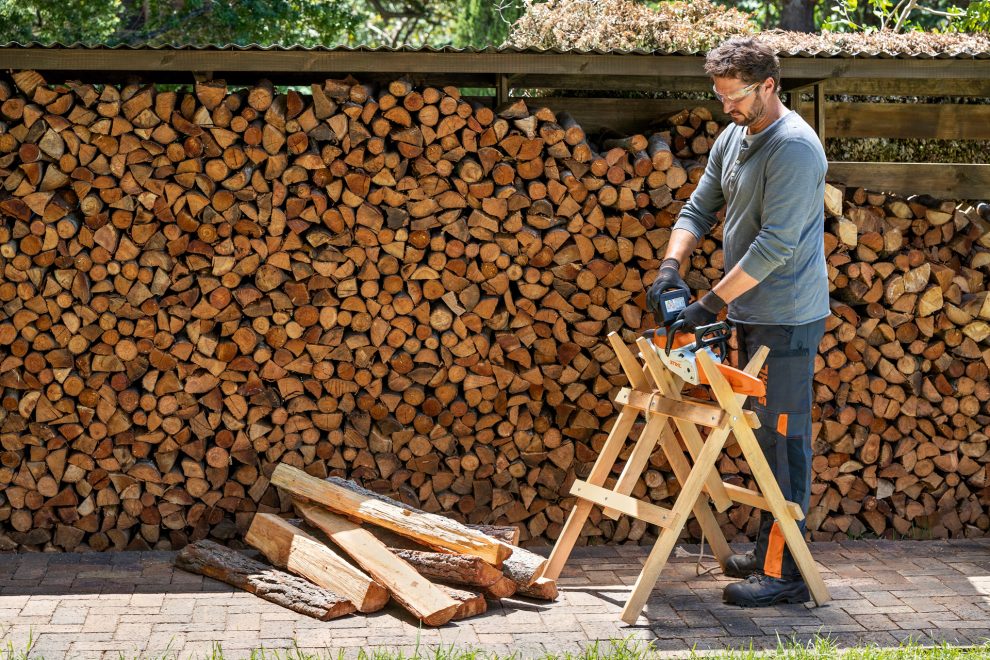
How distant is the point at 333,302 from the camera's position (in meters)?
4.81

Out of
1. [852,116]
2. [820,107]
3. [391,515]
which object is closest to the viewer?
[391,515]

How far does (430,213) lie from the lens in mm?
4820

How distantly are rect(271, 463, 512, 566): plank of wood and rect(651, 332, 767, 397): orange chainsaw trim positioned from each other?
40.4 inches

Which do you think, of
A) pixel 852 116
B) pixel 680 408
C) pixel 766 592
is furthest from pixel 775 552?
pixel 852 116

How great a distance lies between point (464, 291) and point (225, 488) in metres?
1.45

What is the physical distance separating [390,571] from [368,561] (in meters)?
0.11

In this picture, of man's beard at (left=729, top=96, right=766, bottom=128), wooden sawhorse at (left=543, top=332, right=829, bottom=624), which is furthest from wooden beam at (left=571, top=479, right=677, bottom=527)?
man's beard at (left=729, top=96, right=766, bottom=128)

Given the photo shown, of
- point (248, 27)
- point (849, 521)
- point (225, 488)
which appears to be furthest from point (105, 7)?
point (849, 521)

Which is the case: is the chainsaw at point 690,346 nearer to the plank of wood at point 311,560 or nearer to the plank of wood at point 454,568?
the plank of wood at point 454,568

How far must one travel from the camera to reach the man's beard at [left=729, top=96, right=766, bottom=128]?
155 inches

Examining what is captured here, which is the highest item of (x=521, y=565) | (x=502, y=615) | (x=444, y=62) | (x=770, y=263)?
(x=444, y=62)

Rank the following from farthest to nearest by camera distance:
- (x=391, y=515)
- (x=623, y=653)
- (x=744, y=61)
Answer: (x=391, y=515) → (x=744, y=61) → (x=623, y=653)

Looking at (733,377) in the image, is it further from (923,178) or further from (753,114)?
(923,178)

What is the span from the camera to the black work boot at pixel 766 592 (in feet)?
13.6
